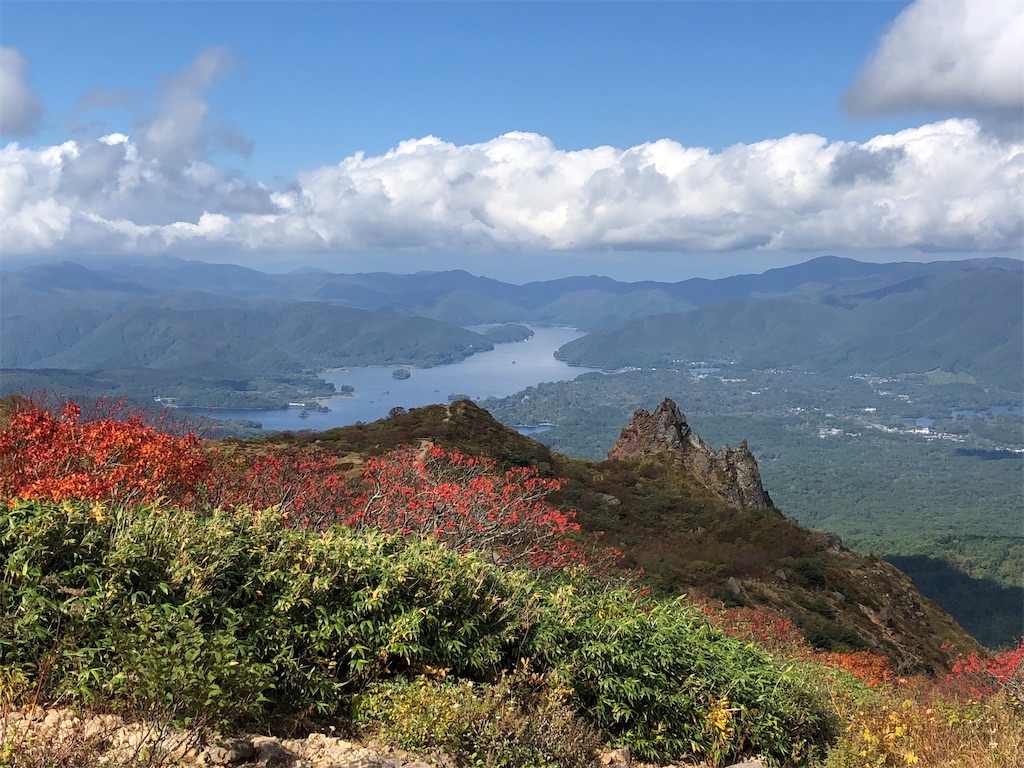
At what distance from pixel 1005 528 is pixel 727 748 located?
140 metres

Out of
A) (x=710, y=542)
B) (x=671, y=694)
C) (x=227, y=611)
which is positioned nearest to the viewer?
(x=227, y=611)

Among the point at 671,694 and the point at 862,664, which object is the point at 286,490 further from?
the point at 862,664

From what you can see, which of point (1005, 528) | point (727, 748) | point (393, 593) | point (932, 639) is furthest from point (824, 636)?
point (1005, 528)

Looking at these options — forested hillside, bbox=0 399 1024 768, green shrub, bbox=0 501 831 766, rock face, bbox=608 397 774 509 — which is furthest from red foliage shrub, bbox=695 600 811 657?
rock face, bbox=608 397 774 509

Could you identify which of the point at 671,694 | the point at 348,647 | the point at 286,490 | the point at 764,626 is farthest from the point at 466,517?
the point at 764,626

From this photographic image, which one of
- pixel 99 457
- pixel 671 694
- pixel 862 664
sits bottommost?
pixel 862 664

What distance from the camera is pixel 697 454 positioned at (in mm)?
44375

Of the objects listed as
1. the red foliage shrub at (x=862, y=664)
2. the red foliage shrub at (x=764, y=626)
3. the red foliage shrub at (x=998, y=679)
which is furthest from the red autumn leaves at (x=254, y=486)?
the red foliage shrub at (x=998, y=679)

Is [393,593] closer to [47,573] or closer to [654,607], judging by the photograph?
[47,573]

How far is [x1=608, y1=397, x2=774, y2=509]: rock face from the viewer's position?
138 feet

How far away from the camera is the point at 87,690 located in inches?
196

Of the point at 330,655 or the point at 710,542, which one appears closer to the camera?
the point at 330,655

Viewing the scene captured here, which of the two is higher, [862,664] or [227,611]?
[227,611]

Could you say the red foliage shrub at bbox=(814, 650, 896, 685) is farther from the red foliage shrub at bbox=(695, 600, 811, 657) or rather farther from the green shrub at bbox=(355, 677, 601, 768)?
the green shrub at bbox=(355, 677, 601, 768)
